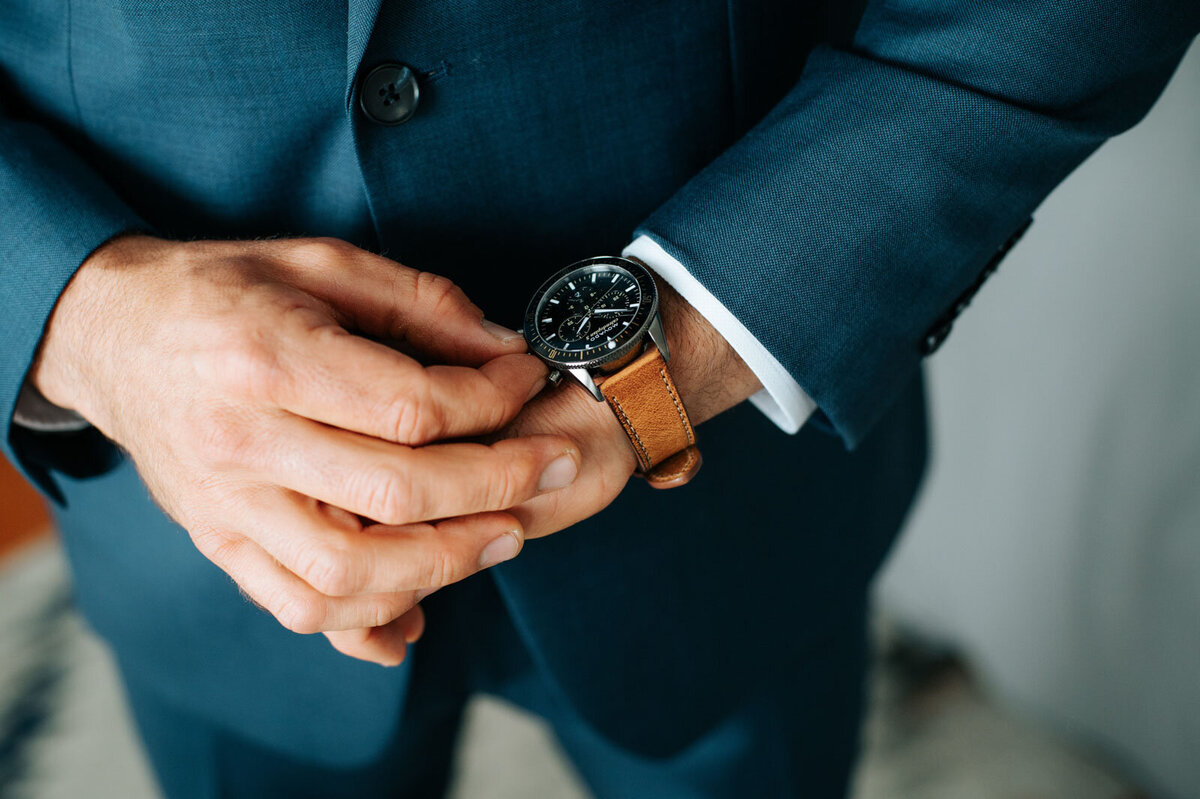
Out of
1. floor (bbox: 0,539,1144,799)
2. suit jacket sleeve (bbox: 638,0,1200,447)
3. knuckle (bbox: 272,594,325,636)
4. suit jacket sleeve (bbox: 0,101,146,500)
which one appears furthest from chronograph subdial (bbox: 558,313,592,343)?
floor (bbox: 0,539,1144,799)

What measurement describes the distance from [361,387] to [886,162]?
1.72 feet

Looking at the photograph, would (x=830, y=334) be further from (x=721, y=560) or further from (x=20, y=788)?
(x=20, y=788)

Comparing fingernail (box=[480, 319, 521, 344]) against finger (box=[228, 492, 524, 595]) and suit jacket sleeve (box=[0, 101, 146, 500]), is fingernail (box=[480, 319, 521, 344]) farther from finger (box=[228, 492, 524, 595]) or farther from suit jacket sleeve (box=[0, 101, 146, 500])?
suit jacket sleeve (box=[0, 101, 146, 500])

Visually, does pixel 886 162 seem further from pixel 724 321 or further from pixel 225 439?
pixel 225 439

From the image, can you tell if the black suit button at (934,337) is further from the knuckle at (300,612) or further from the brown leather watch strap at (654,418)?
the knuckle at (300,612)

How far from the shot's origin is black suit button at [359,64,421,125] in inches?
28.6

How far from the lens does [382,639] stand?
809 mm

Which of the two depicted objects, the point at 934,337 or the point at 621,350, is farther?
the point at 934,337

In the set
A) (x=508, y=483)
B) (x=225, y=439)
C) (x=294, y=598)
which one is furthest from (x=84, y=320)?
(x=508, y=483)

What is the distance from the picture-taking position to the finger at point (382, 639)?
0.79m

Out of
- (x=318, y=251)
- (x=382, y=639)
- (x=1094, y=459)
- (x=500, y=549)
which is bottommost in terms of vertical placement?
(x=1094, y=459)

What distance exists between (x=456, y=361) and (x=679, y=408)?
0.70 feet

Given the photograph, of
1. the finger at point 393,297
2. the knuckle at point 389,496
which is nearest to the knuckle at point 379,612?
the knuckle at point 389,496

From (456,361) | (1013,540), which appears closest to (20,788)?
(456,361)
